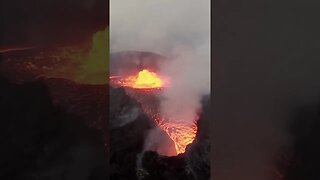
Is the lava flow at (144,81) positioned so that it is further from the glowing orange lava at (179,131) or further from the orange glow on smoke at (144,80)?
the glowing orange lava at (179,131)

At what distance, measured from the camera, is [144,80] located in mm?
3494

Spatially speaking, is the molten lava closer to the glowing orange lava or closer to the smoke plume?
the smoke plume

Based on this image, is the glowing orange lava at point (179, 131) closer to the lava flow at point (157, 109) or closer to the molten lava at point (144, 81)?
the lava flow at point (157, 109)

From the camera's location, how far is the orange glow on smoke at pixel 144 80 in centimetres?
349

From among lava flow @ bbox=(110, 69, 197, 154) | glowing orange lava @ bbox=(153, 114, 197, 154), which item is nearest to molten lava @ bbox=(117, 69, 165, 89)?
lava flow @ bbox=(110, 69, 197, 154)

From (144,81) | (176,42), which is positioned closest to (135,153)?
(144,81)

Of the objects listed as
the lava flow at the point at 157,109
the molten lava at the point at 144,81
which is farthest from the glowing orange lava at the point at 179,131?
the molten lava at the point at 144,81

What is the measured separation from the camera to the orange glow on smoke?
11.4 ft

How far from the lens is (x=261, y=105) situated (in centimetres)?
345

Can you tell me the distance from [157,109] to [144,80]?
246 mm

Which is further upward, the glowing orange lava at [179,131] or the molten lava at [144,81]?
the molten lava at [144,81]

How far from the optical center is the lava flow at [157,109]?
3461 mm

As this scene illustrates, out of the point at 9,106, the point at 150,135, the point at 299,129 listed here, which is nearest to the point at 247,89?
the point at 299,129

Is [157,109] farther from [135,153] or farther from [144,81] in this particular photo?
[135,153]
